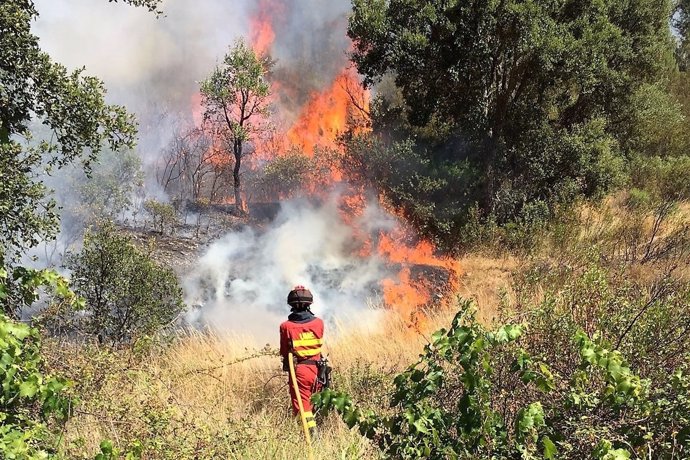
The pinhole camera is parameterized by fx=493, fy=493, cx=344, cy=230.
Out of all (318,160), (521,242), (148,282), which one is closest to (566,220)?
(521,242)

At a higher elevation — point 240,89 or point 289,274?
point 240,89

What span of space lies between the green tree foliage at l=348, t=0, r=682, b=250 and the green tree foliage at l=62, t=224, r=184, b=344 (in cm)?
820

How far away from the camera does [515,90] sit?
1472cm

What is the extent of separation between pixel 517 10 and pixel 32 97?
10.0 metres

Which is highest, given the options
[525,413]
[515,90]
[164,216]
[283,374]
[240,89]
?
[240,89]

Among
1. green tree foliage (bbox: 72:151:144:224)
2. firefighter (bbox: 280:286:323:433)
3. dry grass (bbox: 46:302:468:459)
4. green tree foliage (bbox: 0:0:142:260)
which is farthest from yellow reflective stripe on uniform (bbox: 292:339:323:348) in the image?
green tree foliage (bbox: 72:151:144:224)

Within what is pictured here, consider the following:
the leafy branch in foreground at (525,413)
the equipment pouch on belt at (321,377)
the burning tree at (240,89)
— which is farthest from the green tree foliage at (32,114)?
the burning tree at (240,89)

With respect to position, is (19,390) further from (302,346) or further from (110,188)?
(110,188)

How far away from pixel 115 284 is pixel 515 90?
12123mm

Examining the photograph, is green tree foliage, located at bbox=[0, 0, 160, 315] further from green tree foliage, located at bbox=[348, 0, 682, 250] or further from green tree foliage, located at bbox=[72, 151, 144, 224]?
green tree foliage, located at bbox=[72, 151, 144, 224]

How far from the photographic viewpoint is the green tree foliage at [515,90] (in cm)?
1208

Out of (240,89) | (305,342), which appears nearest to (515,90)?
Answer: (305,342)

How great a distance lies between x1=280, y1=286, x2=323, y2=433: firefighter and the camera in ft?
16.8

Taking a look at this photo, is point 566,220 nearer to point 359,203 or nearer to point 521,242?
point 521,242
